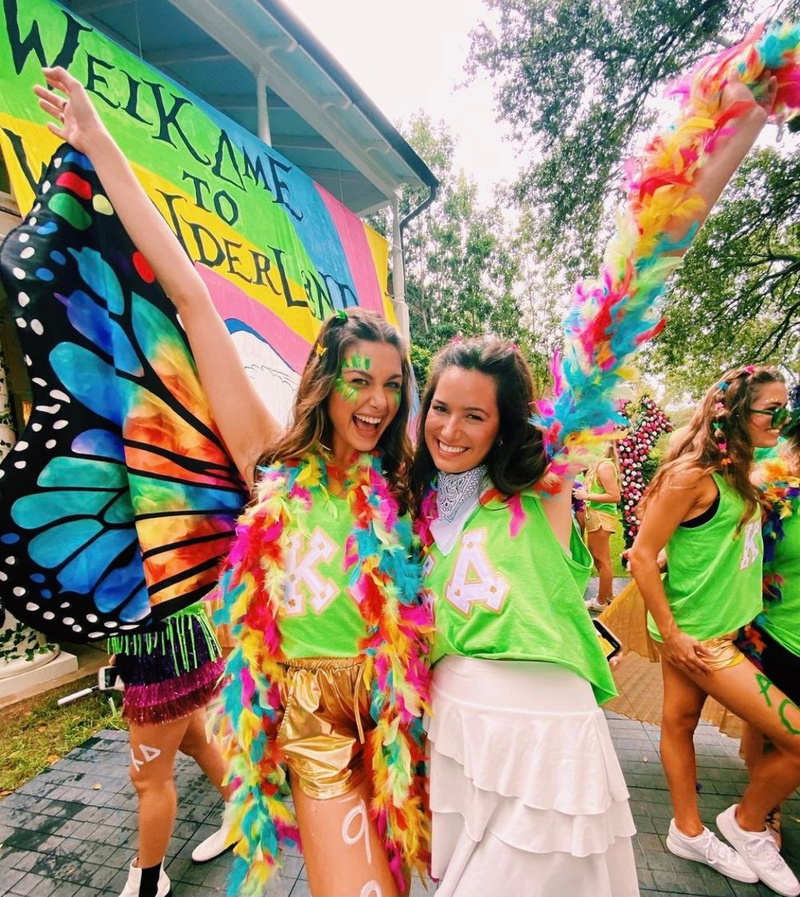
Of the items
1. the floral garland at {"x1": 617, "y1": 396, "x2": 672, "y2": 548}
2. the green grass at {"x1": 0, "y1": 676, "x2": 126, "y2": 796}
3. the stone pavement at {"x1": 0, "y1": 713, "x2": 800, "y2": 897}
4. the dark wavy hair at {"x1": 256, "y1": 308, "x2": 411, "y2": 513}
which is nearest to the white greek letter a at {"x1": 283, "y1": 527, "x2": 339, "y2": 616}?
the dark wavy hair at {"x1": 256, "y1": 308, "x2": 411, "y2": 513}

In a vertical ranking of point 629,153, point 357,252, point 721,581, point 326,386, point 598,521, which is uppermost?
point 629,153

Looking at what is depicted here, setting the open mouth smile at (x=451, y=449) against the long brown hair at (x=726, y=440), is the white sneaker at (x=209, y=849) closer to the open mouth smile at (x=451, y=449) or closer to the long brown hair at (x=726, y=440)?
the open mouth smile at (x=451, y=449)

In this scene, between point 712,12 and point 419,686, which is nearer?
point 419,686

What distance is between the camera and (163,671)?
6.09 ft

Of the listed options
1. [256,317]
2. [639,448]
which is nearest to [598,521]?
[639,448]

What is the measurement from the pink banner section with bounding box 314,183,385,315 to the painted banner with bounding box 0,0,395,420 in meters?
0.06

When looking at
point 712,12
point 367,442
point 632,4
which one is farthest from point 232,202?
point 712,12

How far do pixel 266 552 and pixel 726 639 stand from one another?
6.19ft

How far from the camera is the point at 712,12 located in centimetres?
707

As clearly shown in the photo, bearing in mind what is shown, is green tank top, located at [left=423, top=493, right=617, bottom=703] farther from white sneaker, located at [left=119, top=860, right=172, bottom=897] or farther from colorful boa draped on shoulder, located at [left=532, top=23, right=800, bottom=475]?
white sneaker, located at [left=119, top=860, right=172, bottom=897]

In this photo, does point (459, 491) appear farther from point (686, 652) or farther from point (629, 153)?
point (629, 153)

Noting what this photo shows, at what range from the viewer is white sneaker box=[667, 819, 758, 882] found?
2080mm

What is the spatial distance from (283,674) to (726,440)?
1.96m

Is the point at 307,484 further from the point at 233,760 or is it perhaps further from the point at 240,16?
the point at 240,16
